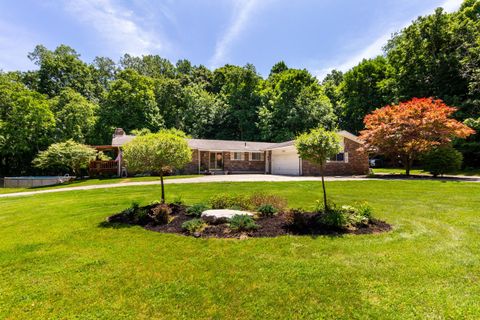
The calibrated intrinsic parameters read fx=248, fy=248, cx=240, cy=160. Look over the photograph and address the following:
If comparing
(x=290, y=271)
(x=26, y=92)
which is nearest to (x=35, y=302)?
(x=290, y=271)

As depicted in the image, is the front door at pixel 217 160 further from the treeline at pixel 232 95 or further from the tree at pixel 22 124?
the tree at pixel 22 124

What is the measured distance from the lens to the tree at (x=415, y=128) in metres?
16.8

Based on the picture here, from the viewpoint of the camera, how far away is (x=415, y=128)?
675 inches

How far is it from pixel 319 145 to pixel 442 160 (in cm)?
1614

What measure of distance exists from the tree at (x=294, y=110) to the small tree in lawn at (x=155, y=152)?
2518cm

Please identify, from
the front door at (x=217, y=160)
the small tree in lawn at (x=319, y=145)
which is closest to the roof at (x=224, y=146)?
the front door at (x=217, y=160)

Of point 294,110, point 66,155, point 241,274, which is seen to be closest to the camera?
point 241,274

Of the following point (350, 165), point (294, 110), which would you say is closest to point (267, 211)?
point (350, 165)

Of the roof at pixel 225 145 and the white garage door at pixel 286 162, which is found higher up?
the roof at pixel 225 145

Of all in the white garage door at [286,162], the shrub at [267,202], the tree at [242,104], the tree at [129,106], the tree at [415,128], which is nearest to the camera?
the shrub at [267,202]

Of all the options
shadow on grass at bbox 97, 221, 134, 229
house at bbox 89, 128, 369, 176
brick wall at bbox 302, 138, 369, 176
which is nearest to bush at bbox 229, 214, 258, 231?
shadow on grass at bbox 97, 221, 134, 229

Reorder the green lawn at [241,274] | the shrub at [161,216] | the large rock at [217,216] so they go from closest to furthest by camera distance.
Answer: the green lawn at [241,274] → the large rock at [217,216] → the shrub at [161,216]

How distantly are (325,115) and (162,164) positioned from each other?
93.1ft

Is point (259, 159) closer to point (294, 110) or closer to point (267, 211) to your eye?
point (294, 110)
